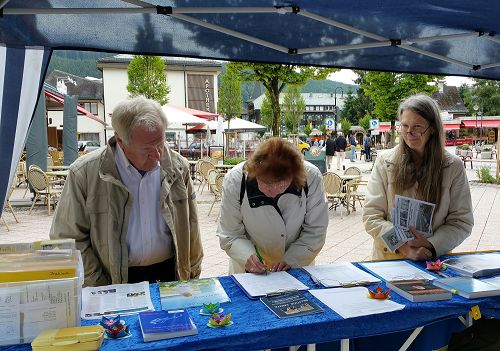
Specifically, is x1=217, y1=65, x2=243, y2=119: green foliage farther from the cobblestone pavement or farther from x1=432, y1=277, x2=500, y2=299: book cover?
x1=432, y1=277, x2=500, y2=299: book cover

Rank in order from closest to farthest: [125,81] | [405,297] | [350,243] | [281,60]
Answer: [405,297] < [281,60] < [350,243] < [125,81]

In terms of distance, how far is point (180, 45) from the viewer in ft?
8.75

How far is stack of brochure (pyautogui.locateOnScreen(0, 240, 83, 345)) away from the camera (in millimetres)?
1488

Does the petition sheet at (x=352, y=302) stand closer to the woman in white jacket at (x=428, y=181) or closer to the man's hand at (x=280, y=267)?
the man's hand at (x=280, y=267)

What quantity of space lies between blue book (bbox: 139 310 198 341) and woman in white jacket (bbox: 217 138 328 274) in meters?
0.65

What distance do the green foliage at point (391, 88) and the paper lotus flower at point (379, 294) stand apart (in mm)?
16955

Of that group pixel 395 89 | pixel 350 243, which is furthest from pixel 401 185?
pixel 395 89

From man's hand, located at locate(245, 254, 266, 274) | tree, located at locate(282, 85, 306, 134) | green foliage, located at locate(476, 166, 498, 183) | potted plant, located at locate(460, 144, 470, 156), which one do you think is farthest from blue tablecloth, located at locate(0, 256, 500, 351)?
tree, located at locate(282, 85, 306, 134)

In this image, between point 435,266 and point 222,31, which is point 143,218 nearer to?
point 222,31

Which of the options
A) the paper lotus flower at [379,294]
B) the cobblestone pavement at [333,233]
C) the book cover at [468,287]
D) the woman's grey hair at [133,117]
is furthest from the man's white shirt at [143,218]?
the cobblestone pavement at [333,233]

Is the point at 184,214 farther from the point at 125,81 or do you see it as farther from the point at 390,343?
the point at 125,81

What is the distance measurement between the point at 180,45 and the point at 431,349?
2.15m

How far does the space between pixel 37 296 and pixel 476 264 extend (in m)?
2.20

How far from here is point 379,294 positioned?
1940 millimetres
